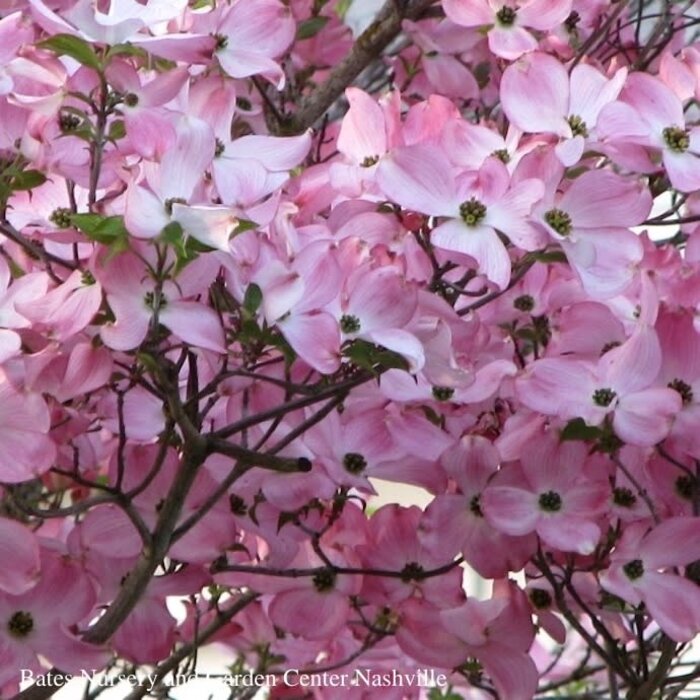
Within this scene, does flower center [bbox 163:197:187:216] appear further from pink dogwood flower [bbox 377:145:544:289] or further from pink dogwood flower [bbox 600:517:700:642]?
pink dogwood flower [bbox 600:517:700:642]

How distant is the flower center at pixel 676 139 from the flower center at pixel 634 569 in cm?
21

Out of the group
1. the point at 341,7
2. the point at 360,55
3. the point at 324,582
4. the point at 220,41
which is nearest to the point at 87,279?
the point at 220,41

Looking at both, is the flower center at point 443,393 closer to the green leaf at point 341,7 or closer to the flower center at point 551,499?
the flower center at point 551,499

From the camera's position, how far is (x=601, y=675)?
1.60 metres

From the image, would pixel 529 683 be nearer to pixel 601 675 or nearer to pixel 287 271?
pixel 287 271

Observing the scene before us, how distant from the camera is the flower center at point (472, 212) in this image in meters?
0.63

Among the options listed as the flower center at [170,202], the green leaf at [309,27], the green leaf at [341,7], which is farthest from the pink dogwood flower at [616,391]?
the green leaf at [341,7]

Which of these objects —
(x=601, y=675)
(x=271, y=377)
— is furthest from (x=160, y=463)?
(x=601, y=675)

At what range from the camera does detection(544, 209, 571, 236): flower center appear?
0.63 m

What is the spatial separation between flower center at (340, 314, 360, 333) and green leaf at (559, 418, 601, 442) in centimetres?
13

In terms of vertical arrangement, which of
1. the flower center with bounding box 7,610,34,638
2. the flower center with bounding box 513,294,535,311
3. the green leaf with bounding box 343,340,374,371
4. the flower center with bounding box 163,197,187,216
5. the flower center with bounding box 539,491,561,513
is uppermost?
the flower center with bounding box 163,197,187,216

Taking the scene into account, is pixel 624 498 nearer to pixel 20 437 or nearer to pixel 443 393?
pixel 443 393

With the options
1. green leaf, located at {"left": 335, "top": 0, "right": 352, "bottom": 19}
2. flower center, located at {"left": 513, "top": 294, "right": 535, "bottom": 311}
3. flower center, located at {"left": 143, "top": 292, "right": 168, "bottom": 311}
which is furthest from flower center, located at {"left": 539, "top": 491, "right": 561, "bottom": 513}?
green leaf, located at {"left": 335, "top": 0, "right": 352, "bottom": 19}

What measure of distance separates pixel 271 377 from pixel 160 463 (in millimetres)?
70
